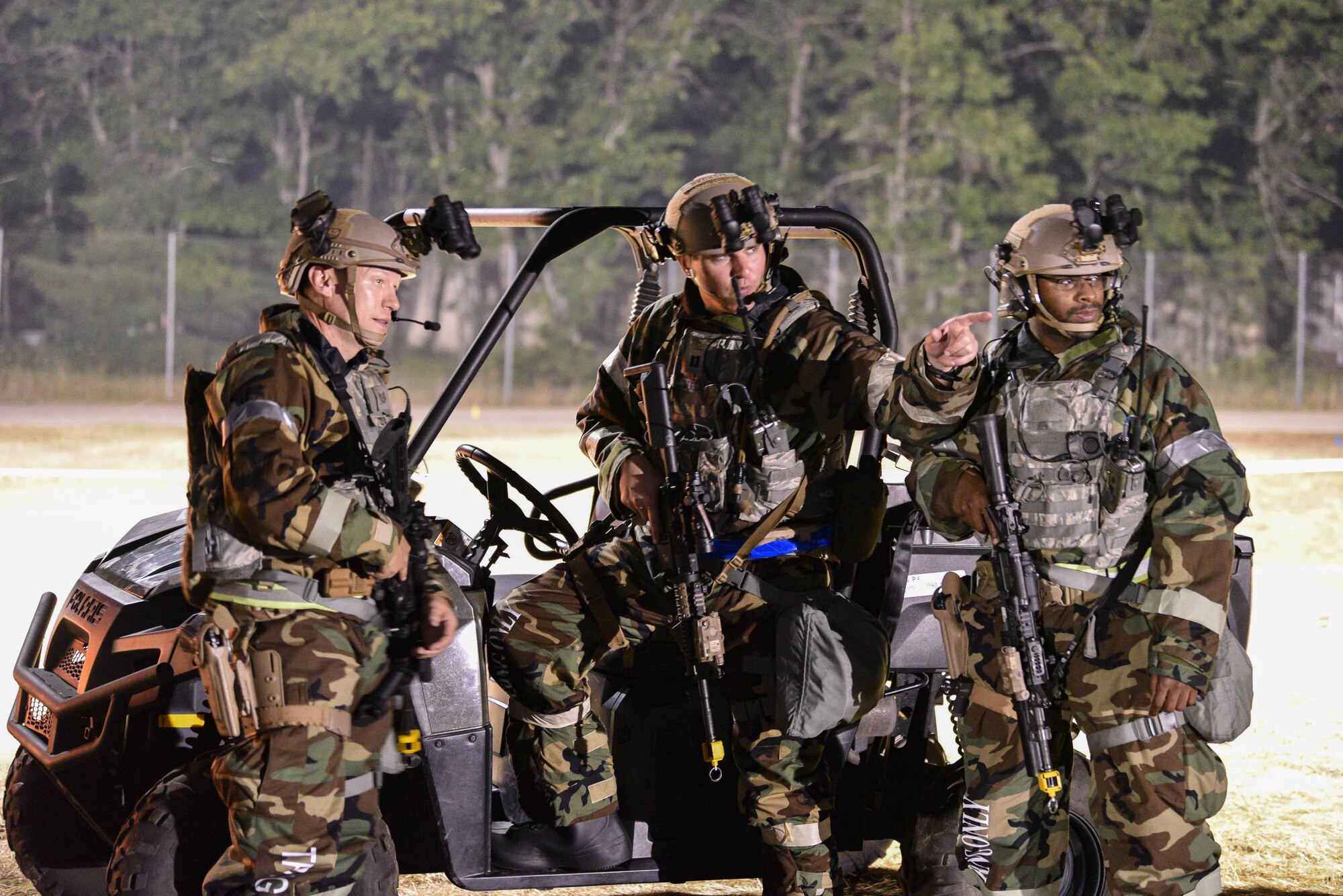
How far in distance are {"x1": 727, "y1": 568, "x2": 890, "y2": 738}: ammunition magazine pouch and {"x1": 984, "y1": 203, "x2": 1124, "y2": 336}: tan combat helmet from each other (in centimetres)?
84

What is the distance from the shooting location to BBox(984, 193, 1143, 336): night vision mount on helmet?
3773mm

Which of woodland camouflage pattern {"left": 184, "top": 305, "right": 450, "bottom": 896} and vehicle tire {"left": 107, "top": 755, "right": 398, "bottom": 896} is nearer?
woodland camouflage pattern {"left": 184, "top": 305, "right": 450, "bottom": 896}

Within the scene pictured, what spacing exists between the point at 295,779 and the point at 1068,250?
216 centimetres

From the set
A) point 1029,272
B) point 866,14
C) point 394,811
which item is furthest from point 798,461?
point 866,14

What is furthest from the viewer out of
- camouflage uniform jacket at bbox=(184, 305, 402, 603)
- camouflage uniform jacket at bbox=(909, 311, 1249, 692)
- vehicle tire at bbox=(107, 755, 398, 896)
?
camouflage uniform jacket at bbox=(909, 311, 1249, 692)

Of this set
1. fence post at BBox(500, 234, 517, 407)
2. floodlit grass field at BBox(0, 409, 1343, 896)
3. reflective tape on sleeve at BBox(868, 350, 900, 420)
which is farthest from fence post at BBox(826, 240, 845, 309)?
reflective tape on sleeve at BBox(868, 350, 900, 420)

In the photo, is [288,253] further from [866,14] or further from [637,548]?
[866,14]

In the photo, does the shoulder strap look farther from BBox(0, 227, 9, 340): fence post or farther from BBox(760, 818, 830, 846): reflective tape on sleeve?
BBox(0, 227, 9, 340): fence post

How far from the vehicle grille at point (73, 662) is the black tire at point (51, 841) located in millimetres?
236

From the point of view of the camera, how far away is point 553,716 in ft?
13.3

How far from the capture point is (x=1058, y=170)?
30.8 metres

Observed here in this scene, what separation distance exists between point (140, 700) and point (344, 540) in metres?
0.76

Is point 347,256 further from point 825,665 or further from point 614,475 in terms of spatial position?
point 825,665

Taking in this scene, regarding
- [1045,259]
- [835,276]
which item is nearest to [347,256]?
[1045,259]
